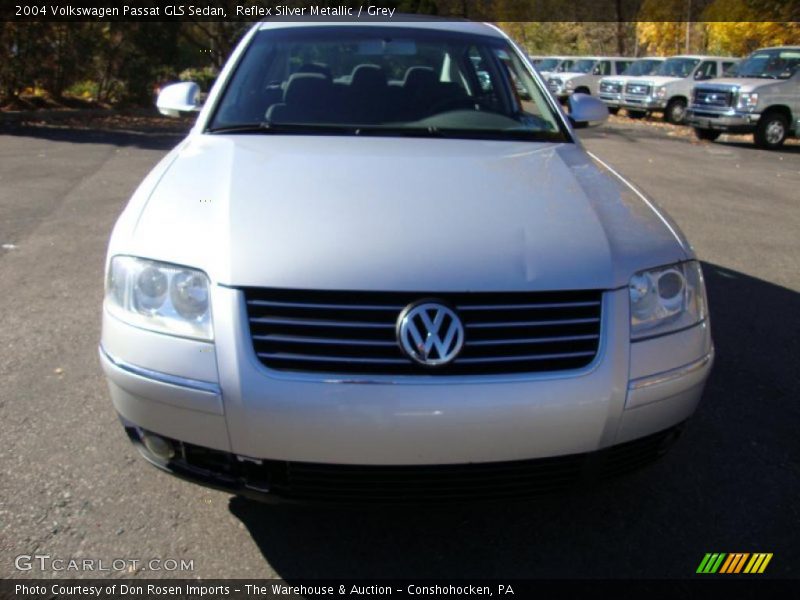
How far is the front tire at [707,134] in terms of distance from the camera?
1676 centimetres

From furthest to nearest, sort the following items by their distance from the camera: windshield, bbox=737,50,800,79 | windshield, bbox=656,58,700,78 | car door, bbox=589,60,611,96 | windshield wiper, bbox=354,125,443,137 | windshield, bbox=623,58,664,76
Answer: car door, bbox=589,60,611,96 < windshield, bbox=623,58,664,76 < windshield, bbox=656,58,700,78 < windshield, bbox=737,50,800,79 < windshield wiper, bbox=354,125,443,137

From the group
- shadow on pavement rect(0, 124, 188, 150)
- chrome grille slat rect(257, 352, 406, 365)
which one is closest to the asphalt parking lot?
chrome grille slat rect(257, 352, 406, 365)

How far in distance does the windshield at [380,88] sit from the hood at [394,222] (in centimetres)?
46

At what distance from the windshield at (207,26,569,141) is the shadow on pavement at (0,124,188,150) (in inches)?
355

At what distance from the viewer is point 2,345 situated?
4.13 m

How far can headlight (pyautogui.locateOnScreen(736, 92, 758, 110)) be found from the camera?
15.2 metres

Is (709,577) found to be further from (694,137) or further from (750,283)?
(694,137)

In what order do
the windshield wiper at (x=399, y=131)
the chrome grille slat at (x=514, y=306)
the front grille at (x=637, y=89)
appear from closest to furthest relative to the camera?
the chrome grille slat at (x=514, y=306) < the windshield wiper at (x=399, y=131) < the front grille at (x=637, y=89)

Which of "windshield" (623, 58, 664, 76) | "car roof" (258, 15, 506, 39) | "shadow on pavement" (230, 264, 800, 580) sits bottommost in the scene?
"shadow on pavement" (230, 264, 800, 580)

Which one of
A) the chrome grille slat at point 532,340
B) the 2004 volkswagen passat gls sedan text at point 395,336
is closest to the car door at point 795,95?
the 2004 volkswagen passat gls sedan text at point 395,336

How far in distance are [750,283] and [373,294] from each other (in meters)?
4.35

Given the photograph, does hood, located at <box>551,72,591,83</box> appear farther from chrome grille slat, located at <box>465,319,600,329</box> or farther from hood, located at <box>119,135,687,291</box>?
chrome grille slat, located at <box>465,319,600,329</box>

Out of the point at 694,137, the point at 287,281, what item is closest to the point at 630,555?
the point at 287,281

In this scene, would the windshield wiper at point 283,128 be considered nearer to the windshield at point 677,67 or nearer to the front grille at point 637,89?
the front grille at point 637,89
